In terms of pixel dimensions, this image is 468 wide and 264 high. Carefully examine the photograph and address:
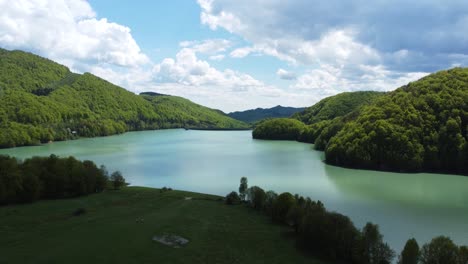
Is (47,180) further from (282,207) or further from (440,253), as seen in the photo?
(440,253)

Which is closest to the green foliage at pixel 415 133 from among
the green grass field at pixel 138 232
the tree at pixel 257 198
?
the tree at pixel 257 198

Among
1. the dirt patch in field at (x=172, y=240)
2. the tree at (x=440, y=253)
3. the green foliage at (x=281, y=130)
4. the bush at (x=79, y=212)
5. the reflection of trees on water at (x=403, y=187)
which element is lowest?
the reflection of trees on water at (x=403, y=187)

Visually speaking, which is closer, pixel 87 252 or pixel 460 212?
pixel 87 252

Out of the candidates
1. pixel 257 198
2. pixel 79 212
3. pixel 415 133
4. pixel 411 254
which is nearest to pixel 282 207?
pixel 257 198

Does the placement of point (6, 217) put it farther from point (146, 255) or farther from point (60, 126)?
point (60, 126)

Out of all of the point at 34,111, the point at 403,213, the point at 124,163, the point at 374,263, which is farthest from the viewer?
the point at 34,111

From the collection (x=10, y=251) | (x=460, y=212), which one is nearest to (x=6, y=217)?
(x=10, y=251)

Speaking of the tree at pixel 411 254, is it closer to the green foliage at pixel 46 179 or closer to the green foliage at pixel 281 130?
the green foliage at pixel 46 179
